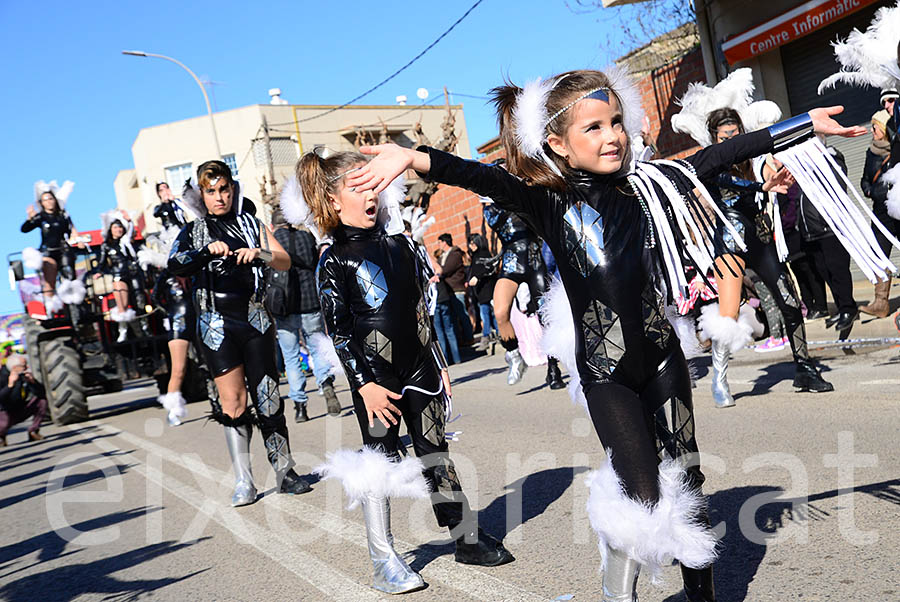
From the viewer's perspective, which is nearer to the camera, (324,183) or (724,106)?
(324,183)

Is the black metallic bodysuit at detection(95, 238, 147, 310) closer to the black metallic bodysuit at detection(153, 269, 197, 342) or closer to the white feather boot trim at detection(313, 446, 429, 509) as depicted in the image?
the black metallic bodysuit at detection(153, 269, 197, 342)

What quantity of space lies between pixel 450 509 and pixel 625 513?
5.05ft

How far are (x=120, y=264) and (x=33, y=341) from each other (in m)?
2.00

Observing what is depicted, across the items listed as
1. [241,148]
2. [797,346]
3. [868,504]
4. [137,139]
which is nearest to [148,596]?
[868,504]

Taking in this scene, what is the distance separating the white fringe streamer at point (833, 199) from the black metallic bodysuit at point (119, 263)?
41.5 ft

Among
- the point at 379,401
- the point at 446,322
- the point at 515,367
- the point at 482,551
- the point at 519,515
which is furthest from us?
the point at 446,322

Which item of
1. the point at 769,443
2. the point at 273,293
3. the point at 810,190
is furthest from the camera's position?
the point at 273,293

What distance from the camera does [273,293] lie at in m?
9.88

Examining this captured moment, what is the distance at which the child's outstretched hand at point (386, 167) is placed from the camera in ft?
8.45

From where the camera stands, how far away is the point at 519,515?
15.5 ft

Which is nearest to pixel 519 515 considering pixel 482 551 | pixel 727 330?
pixel 482 551

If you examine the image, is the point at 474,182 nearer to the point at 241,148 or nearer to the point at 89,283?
the point at 89,283

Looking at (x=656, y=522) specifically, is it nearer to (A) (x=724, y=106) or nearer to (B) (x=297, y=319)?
(A) (x=724, y=106)

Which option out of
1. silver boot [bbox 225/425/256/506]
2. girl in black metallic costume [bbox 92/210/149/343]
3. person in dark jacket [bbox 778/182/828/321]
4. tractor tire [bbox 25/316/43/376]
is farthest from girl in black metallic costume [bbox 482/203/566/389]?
tractor tire [bbox 25/316/43/376]
